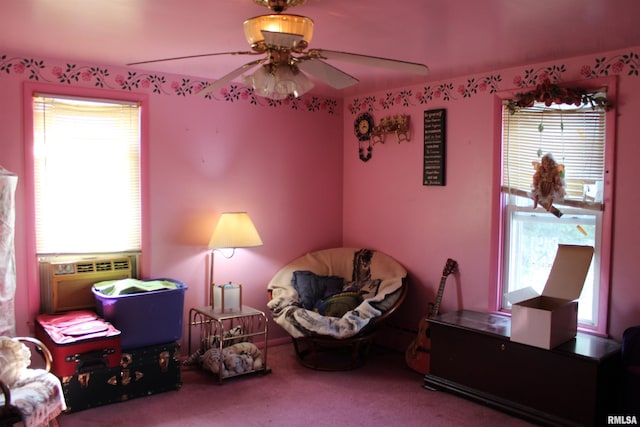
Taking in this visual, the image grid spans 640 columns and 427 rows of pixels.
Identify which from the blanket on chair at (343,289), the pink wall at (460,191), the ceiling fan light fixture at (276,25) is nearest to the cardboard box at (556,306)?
the pink wall at (460,191)

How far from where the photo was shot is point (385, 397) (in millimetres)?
3645

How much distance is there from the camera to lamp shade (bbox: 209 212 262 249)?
4.10 meters

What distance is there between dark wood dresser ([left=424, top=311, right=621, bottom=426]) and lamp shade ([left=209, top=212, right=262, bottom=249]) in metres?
1.48

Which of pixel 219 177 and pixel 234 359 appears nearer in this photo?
pixel 234 359

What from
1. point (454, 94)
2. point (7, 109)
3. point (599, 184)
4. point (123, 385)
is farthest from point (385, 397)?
point (7, 109)

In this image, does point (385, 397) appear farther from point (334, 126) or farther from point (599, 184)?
point (334, 126)

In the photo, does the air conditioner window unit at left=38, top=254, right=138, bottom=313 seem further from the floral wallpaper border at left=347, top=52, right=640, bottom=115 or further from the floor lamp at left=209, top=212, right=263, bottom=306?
the floral wallpaper border at left=347, top=52, right=640, bottom=115

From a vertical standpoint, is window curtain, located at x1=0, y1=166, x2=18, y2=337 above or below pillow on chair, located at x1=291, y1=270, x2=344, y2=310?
above

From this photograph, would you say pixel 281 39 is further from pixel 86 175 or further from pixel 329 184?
pixel 329 184

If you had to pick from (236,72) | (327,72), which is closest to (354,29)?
(327,72)

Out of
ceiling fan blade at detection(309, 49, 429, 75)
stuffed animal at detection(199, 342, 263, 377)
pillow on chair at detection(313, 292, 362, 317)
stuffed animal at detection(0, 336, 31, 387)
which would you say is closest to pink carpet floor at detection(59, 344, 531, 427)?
stuffed animal at detection(199, 342, 263, 377)

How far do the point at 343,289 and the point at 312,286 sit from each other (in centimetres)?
26

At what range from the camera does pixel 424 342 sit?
13.3 feet

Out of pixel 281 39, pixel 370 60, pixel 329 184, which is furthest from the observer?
pixel 329 184
